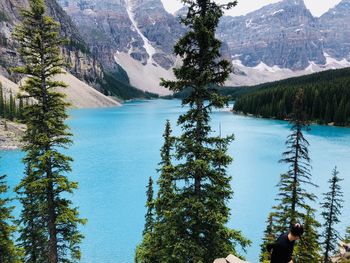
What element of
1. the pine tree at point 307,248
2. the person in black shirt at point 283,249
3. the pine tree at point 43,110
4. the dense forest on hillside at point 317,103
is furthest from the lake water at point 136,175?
the person in black shirt at point 283,249

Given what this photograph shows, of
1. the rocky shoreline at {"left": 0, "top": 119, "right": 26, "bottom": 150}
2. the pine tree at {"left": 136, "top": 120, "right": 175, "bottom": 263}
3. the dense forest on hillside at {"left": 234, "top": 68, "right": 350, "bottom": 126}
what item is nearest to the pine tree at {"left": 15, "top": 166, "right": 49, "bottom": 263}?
the pine tree at {"left": 136, "top": 120, "right": 175, "bottom": 263}

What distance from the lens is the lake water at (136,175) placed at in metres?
41.1

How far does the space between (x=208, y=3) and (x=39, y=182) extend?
13.5m

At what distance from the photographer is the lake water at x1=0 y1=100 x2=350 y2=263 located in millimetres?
41125

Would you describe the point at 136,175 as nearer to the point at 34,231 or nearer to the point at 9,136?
the point at 34,231

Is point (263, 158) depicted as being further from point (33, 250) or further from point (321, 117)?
point (321, 117)

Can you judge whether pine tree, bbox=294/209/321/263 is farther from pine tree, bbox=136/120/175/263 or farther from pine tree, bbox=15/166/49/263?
pine tree, bbox=15/166/49/263

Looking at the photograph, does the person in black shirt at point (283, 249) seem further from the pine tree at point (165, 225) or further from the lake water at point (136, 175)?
the lake water at point (136, 175)

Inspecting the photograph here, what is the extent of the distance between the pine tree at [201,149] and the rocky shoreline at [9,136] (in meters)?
77.2

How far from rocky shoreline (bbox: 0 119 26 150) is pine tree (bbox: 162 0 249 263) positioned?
77.2m

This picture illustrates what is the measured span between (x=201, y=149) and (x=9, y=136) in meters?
89.7

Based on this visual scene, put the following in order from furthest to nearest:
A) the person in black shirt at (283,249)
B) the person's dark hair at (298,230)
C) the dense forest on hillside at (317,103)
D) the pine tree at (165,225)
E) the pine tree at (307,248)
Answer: the dense forest on hillside at (317,103), the pine tree at (307,248), the pine tree at (165,225), the person in black shirt at (283,249), the person's dark hair at (298,230)

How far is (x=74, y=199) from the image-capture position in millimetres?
53531

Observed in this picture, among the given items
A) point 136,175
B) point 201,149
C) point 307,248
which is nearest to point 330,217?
point 307,248
